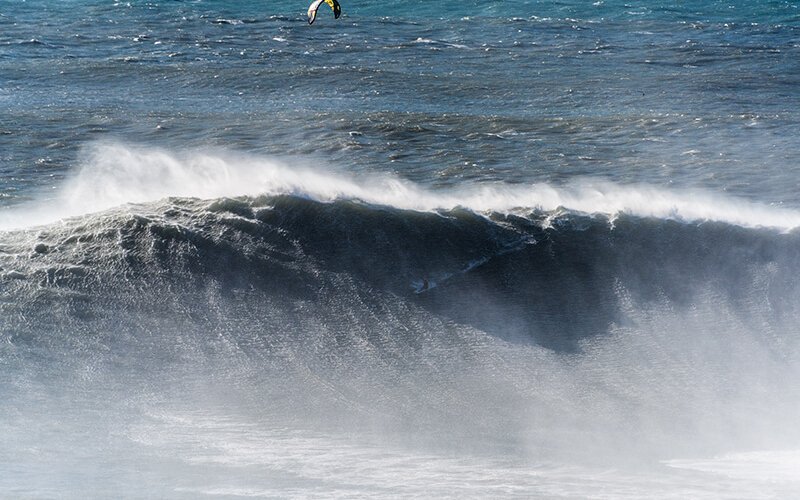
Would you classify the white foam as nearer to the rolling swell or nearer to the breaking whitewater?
the breaking whitewater

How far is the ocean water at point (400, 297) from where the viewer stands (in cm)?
822

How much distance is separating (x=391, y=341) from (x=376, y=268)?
133 centimetres

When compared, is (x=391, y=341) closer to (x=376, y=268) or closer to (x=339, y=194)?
(x=376, y=268)

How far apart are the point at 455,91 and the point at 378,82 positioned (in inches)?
66.2

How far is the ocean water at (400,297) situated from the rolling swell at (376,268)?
0.03 meters

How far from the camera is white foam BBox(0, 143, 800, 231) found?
12.5 metres

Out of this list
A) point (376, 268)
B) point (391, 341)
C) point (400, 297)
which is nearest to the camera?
point (391, 341)

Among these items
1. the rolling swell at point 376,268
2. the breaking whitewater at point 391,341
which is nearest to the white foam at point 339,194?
the breaking whitewater at point 391,341

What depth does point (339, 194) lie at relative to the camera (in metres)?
12.4

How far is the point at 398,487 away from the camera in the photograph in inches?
304

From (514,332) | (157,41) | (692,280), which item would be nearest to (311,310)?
(514,332)

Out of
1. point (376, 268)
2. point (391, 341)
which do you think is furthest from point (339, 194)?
point (391, 341)

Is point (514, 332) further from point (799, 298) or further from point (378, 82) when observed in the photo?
point (378, 82)

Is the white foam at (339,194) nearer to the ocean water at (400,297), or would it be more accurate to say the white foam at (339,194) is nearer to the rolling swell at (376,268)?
the ocean water at (400,297)
